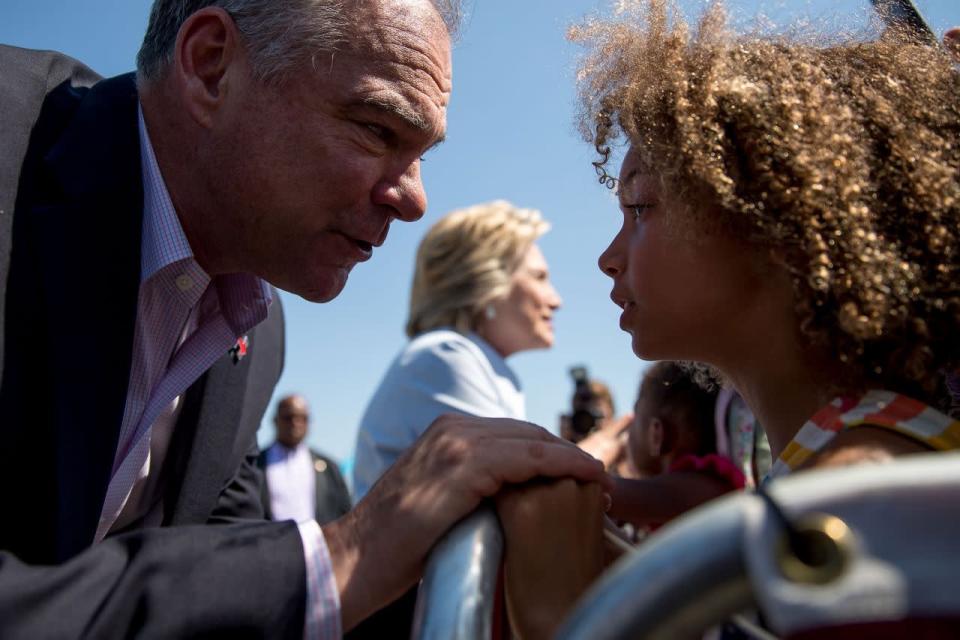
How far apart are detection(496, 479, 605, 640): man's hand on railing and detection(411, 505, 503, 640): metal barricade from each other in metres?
0.05

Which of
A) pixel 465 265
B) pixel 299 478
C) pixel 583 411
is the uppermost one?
pixel 465 265

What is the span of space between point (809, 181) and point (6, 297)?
→ 56.5 inches

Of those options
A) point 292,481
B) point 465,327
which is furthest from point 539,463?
point 292,481

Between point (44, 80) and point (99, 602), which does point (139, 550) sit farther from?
point (44, 80)

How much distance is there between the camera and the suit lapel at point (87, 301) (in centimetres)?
155

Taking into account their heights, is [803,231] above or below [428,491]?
above

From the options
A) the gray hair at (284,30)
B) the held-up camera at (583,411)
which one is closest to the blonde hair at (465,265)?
the held-up camera at (583,411)

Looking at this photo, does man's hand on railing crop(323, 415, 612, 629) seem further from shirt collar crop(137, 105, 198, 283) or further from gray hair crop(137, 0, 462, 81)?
gray hair crop(137, 0, 462, 81)

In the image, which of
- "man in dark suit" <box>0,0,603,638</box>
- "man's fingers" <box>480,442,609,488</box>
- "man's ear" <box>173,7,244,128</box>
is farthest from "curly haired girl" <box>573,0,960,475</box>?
"man's ear" <box>173,7,244,128</box>

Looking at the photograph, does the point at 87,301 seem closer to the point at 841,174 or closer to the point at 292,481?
the point at 841,174

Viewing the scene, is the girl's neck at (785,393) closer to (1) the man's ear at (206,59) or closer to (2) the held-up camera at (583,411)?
(1) the man's ear at (206,59)

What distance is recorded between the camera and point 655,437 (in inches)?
122

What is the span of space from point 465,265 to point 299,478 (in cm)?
461

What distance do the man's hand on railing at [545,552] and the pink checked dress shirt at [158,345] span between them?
108 centimetres
